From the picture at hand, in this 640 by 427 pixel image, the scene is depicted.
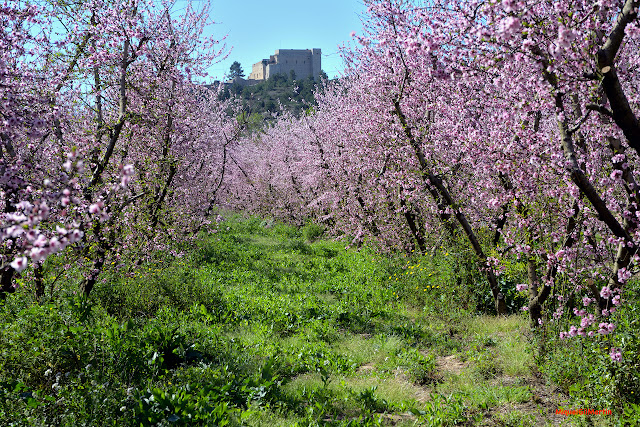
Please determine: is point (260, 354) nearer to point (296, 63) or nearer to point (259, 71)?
point (296, 63)

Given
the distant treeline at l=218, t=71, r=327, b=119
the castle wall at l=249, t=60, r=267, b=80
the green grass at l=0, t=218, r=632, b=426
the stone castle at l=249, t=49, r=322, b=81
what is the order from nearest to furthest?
1. the green grass at l=0, t=218, r=632, b=426
2. the distant treeline at l=218, t=71, r=327, b=119
3. the stone castle at l=249, t=49, r=322, b=81
4. the castle wall at l=249, t=60, r=267, b=80

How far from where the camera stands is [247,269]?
521 inches

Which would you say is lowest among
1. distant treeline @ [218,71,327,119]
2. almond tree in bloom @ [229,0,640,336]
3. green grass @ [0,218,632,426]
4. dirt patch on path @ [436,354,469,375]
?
dirt patch on path @ [436,354,469,375]

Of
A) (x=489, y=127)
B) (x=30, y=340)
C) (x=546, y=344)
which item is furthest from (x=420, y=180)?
(x=30, y=340)

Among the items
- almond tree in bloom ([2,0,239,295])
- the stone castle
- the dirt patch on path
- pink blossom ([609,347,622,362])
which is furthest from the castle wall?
pink blossom ([609,347,622,362])

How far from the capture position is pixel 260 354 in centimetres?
679

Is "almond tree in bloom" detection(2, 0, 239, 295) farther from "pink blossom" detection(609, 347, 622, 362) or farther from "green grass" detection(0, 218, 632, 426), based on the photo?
"pink blossom" detection(609, 347, 622, 362)

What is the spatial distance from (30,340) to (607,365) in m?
6.25

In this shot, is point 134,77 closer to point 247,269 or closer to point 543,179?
point 247,269

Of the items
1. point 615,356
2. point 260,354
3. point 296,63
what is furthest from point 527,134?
point 296,63

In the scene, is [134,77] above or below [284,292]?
above

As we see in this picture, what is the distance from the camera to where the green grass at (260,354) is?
178 inches

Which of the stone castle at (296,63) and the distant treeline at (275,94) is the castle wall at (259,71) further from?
the distant treeline at (275,94)

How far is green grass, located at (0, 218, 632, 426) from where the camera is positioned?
4.51m
